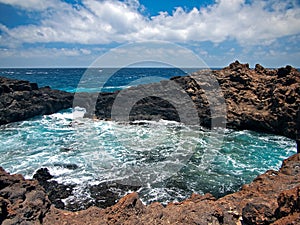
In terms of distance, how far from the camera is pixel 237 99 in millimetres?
23391

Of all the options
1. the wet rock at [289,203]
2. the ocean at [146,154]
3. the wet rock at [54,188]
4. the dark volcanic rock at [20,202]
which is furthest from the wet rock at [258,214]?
the wet rock at [54,188]

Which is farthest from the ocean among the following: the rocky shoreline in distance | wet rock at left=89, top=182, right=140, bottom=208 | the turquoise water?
the rocky shoreline in distance

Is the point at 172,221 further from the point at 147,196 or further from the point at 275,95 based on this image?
the point at 275,95

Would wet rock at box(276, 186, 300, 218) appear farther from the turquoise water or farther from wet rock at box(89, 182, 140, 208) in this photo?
wet rock at box(89, 182, 140, 208)

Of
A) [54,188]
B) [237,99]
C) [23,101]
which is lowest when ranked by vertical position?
[54,188]

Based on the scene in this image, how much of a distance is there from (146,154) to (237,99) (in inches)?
488

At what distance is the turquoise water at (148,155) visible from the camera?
39.1ft

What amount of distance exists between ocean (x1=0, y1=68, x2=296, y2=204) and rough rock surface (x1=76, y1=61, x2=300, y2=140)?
141 centimetres

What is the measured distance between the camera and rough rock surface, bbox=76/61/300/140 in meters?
19.7

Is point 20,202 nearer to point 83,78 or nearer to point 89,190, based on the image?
point 89,190

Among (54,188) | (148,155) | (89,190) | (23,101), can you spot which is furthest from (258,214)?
(23,101)

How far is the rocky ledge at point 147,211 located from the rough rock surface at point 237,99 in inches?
594

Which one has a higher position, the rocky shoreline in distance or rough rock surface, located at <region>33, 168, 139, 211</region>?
the rocky shoreline in distance

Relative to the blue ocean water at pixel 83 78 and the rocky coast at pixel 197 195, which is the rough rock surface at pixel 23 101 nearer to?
the rocky coast at pixel 197 195
